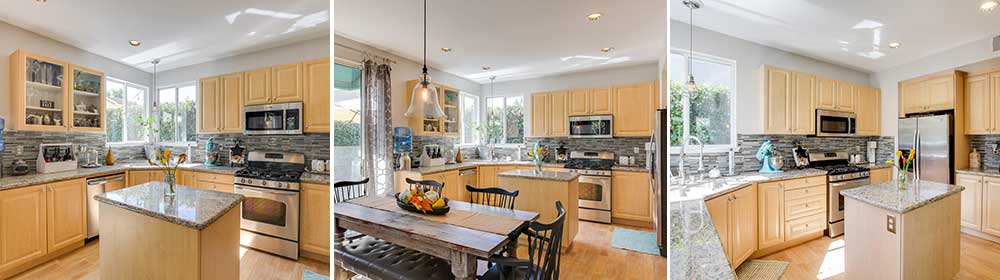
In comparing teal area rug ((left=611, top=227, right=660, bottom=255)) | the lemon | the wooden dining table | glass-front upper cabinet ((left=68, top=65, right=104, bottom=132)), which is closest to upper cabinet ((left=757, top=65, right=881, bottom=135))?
teal area rug ((left=611, top=227, right=660, bottom=255))

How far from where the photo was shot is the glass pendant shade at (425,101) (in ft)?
4.12

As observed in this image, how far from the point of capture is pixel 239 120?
30.0 inches

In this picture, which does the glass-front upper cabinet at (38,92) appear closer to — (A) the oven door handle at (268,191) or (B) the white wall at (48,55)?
(B) the white wall at (48,55)

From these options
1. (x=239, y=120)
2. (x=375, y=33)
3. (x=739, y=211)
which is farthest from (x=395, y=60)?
(x=739, y=211)

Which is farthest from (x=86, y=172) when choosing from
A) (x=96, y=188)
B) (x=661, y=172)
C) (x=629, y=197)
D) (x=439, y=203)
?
(x=629, y=197)

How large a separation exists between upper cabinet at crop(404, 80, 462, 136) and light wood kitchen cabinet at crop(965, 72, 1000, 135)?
1542 millimetres

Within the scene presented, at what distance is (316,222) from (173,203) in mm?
329

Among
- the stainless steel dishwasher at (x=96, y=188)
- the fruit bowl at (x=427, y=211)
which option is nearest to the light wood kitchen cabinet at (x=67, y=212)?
the stainless steel dishwasher at (x=96, y=188)

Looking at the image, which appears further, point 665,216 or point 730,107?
point 730,107

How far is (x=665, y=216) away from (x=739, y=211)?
51.8 inches

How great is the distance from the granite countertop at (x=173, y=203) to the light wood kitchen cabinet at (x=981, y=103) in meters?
1.92

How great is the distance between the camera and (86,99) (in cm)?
71

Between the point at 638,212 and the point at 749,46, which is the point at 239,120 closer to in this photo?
the point at 749,46

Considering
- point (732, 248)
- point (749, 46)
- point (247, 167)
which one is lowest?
point (732, 248)
